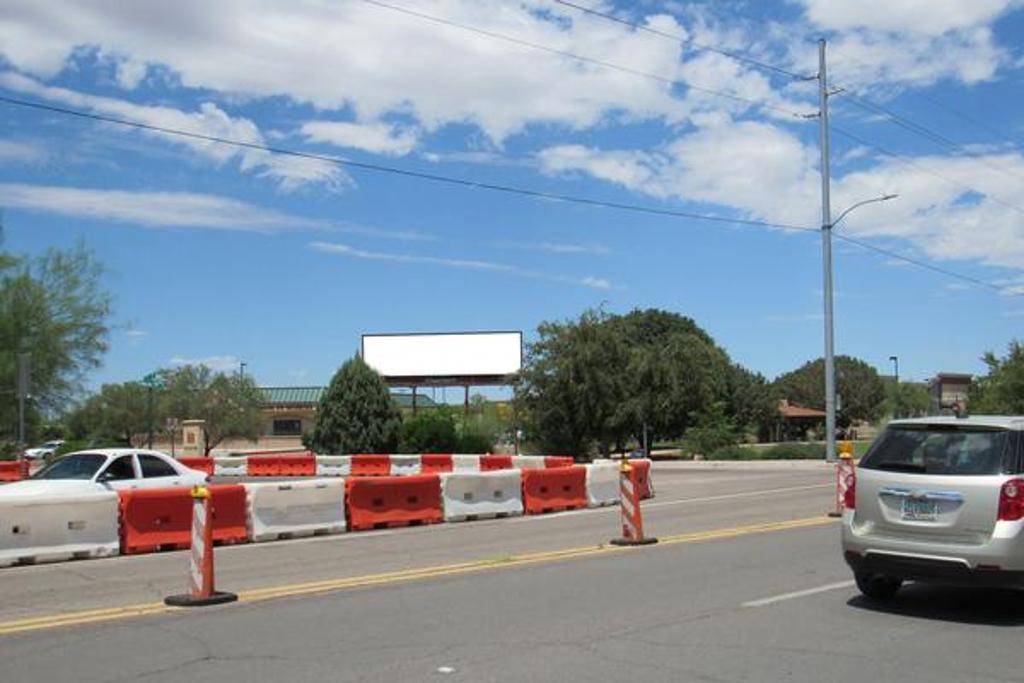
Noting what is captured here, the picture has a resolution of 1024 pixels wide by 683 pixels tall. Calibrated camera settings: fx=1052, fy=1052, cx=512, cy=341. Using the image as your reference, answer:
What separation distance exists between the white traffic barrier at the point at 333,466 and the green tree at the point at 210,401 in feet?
119

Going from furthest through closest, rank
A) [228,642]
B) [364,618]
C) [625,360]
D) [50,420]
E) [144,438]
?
[144,438]
[625,360]
[50,420]
[364,618]
[228,642]

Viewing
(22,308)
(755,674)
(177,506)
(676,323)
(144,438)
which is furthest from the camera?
(676,323)

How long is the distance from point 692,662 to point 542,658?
1.04 m

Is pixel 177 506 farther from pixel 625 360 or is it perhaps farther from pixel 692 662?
pixel 625 360

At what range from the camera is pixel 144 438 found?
76125mm

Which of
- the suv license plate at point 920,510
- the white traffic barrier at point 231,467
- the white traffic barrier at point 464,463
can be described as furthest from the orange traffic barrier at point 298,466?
the suv license plate at point 920,510

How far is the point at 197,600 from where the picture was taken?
994cm

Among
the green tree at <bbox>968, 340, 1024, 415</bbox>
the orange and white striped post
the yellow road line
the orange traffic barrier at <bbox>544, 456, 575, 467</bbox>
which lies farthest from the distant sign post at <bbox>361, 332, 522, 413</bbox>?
the orange and white striped post

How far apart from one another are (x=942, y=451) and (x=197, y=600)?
22.5 feet

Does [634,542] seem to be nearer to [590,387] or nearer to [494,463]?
[494,463]

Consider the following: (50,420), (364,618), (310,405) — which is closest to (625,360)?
(50,420)

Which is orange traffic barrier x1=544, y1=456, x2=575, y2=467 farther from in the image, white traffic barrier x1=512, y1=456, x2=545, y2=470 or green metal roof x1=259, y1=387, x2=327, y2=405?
green metal roof x1=259, y1=387, x2=327, y2=405

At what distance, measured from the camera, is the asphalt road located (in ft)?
23.5

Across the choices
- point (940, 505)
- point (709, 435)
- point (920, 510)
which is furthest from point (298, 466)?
point (940, 505)
